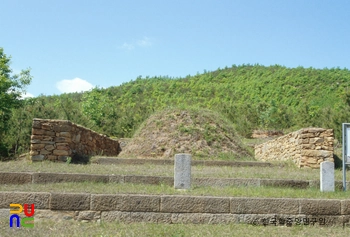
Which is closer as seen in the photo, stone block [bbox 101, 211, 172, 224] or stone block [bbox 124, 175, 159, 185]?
stone block [bbox 101, 211, 172, 224]

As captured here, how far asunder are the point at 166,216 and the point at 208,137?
8.21 m

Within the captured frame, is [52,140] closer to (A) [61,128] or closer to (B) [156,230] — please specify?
(A) [61,128]

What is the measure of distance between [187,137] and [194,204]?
803cm

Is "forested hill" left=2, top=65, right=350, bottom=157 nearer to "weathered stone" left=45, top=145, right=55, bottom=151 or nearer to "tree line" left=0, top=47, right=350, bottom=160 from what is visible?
"tree line" left=0, top=47, right=350, bottom=160

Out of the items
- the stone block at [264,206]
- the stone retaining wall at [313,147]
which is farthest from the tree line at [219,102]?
the stone block at [264,206]

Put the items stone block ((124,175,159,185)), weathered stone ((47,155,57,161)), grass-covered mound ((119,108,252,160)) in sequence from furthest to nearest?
grass-covered mound ((119,108,252,160)) → weathered stone ((47,155,57,161)) → stone block ((124,175,159,185))

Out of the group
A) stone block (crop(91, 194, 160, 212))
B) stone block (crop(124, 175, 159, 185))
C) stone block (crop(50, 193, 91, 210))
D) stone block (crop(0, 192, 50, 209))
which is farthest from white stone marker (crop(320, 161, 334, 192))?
stone block (crop(0, 192, 50, 209))

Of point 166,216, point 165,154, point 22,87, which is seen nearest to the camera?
point 166,216

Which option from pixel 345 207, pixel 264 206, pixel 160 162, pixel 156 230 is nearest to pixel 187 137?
pixel 160 162

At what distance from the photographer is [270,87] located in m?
49.5

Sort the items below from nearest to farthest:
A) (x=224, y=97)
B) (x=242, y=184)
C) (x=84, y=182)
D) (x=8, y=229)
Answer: (x=8, y=229) → (x=84, y=182) → (x=242, y=184) → (x=224, y=97)

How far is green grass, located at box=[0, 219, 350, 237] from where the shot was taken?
5320 mm

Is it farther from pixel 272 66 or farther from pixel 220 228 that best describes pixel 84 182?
pixel 272 66

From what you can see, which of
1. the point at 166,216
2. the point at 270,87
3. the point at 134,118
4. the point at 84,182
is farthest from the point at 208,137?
the point at 270,87
